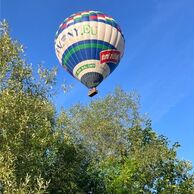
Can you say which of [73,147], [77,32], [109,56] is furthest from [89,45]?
[73,147]

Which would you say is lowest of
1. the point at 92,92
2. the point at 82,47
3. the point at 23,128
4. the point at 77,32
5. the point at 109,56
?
the point at 23,128

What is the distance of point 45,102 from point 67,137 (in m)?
4.94

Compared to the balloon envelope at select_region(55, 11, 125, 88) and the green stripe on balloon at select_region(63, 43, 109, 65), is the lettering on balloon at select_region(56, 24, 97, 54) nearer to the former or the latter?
the balloon envelope at select_region(55, 11, 125, 88)

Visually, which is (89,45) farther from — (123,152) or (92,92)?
(123,152)

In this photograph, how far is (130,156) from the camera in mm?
51688

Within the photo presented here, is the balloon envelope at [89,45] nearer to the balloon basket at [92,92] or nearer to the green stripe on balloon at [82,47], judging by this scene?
the green stripe on balloon at [82,47]

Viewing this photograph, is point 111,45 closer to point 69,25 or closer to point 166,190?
point 69,25

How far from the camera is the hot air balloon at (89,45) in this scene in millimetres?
47281

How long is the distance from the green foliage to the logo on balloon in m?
7.39

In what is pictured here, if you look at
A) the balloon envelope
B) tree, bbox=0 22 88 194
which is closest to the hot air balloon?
the balloon envelope

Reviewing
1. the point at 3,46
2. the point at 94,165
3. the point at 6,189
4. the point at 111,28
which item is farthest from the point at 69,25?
the point at 6,189

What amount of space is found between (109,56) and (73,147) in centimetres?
1468

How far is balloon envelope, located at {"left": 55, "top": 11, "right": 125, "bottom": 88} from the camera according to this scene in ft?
155

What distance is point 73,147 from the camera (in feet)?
121
